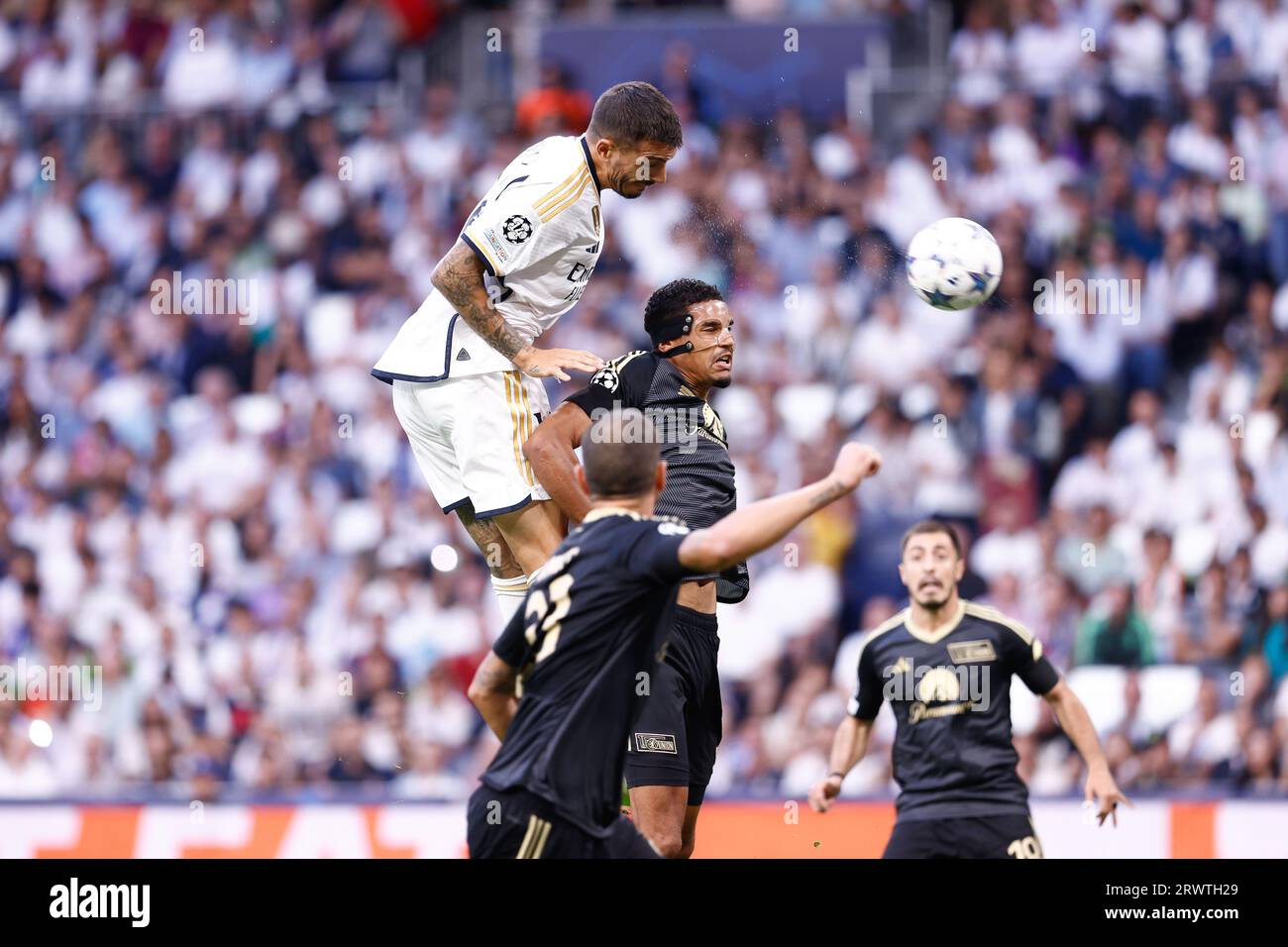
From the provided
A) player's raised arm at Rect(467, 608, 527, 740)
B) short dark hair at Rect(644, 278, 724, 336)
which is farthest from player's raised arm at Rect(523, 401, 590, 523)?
player's raised arm at Rect(467, 608, 527, 740)

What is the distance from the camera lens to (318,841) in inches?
475

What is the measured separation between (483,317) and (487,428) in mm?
467

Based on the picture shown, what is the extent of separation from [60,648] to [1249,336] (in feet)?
30.6

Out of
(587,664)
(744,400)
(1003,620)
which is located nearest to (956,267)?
(1003,620)

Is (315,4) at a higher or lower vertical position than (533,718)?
higher

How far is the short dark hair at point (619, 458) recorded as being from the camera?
21.4ft

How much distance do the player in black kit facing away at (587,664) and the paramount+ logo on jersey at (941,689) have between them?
224 centimetres

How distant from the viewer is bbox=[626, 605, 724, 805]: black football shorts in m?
8.05

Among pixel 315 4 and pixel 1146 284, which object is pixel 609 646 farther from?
pixel 315 4

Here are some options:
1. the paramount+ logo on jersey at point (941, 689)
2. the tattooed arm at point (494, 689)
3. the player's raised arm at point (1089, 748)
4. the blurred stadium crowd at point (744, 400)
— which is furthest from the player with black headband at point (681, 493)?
the blurred stadium crowd at point (744, 400)

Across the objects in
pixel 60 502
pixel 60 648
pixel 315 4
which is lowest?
pixel 60 648

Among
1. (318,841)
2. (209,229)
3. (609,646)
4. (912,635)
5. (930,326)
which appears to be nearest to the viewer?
(609,646)

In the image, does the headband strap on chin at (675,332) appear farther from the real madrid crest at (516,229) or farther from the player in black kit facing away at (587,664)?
the player in black kit facing away at (587,664)

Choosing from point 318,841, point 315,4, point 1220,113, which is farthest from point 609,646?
point 315,4
